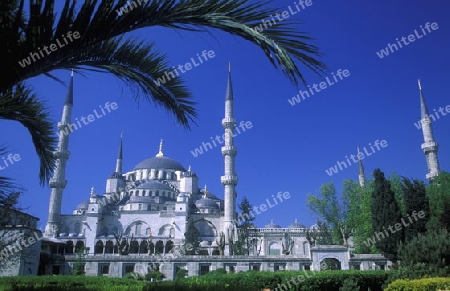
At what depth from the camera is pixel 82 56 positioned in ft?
12.6

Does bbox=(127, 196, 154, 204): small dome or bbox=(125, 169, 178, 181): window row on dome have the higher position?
bbox=(125, 169, 178, 181): window row on dome

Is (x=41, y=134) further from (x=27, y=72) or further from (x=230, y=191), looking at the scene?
(x=230, y=191)

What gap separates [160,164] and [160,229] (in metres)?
12.9

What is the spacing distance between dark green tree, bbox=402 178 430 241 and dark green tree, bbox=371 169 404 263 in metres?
0.61

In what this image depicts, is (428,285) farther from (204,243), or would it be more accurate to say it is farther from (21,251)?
(204,243)

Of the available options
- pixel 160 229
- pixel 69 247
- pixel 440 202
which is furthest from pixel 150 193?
pixel 440 202

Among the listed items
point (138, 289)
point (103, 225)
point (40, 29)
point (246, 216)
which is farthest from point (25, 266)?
point (40, 29)

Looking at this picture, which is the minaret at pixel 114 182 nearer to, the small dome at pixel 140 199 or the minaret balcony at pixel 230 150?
the small dome at pixel 140 199

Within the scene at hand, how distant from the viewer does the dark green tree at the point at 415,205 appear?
2409 centimetres

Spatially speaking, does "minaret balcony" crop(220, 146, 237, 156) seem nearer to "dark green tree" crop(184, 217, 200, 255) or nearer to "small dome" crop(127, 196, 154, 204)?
"dark green tree" crop(184, 217, 200, 255)

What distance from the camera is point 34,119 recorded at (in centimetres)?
506

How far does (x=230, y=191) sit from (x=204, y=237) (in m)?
7.63

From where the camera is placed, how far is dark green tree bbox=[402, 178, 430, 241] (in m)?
24.1

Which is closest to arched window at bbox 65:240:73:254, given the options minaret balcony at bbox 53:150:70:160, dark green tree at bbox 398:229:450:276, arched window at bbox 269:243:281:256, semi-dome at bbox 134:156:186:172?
minaret balcony at bbox 53:150:70:160
